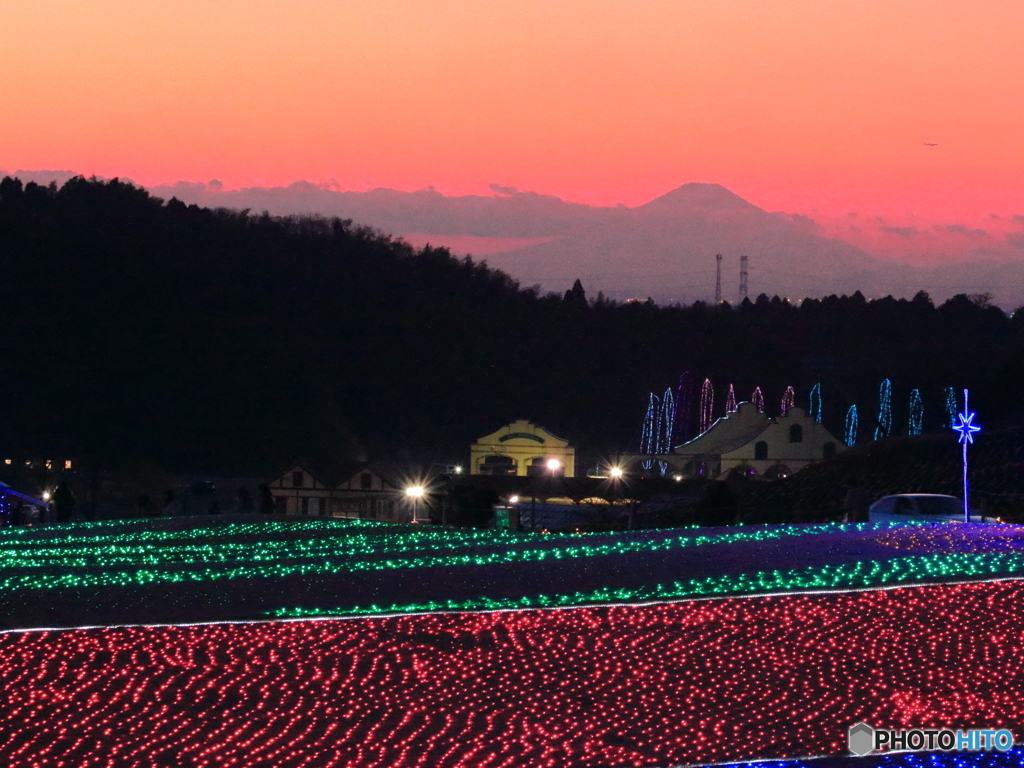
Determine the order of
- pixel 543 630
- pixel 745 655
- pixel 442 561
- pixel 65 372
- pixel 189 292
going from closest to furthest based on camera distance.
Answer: pixel 745 655 → pixel 543 630 → pixel 442 561 → pixel 65 372 → pixel 189 292

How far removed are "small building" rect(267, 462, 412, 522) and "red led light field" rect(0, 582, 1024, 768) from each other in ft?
76.3

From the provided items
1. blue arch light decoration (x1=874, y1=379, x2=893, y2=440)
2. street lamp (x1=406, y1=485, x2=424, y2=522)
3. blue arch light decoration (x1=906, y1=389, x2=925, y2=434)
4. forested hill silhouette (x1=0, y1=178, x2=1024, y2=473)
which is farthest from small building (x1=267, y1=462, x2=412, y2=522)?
blue arch light decoration (x1=906, y1=389, x2=925, y2=434)

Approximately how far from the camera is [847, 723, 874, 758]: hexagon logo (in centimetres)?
616

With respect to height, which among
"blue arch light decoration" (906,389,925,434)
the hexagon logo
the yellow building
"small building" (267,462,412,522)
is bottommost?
the hexagon logo

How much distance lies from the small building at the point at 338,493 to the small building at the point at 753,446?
14.6m

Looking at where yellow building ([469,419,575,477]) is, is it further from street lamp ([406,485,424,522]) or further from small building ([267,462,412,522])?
street lamp ([406,485,424,522])

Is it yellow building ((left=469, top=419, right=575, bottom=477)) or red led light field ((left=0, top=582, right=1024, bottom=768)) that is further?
yellow building ((left=469, top=419, right=575, bottom=477))

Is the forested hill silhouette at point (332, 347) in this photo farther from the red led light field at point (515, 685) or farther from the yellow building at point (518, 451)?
the red led light field at point (515, 685)

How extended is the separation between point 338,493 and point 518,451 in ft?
58.7

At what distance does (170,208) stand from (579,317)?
27124 millimetres

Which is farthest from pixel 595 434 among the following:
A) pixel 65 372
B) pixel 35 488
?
pixel 35 488

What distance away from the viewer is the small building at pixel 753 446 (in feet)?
176

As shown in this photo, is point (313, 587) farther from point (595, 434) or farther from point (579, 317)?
point (579, 317)

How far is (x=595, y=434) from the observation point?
78312mm
